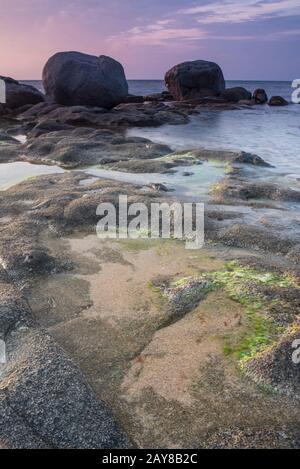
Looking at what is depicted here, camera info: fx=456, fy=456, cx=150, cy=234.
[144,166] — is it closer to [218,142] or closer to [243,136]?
[218,142]

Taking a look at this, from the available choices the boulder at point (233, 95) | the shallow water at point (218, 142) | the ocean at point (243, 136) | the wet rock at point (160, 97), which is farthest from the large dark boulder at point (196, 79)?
the ocean at point (243, 136)

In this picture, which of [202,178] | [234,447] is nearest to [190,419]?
[234,447]

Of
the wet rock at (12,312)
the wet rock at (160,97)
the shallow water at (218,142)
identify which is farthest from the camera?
the wet rock at (160,97)

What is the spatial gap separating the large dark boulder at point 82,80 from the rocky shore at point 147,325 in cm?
2190

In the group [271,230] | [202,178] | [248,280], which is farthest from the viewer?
[202,178]

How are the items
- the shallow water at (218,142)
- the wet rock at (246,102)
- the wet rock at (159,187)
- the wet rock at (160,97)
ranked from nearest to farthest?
the wet rock at (159,187)
the shallow water at (218,142)
the wet rock at (246,102)
the wet rock at (160,97)

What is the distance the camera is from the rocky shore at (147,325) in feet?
11.9

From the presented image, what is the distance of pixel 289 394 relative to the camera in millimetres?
3951

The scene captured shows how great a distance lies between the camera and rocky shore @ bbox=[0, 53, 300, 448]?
363 centimetres

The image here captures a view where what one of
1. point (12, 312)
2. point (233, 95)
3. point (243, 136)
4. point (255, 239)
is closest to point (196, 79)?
point (233, 95)

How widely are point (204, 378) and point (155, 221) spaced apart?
4.39m

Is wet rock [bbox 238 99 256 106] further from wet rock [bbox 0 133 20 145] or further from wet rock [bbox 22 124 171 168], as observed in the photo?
wet rock [bbox 0 133 20 145]

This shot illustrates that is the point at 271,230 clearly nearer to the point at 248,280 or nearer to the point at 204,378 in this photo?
the point at 248,280

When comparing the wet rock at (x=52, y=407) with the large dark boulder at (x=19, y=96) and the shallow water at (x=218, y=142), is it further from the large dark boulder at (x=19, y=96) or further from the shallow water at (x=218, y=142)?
the large dark boulder at (x=19, y=96)
